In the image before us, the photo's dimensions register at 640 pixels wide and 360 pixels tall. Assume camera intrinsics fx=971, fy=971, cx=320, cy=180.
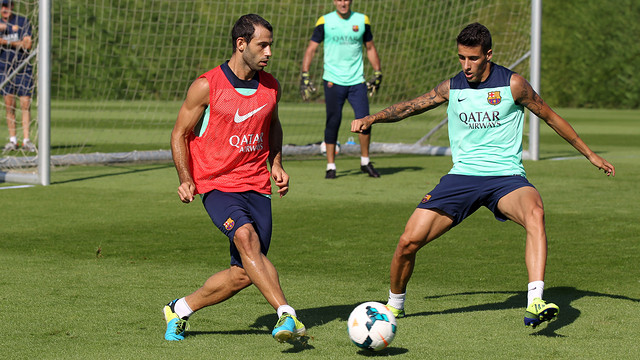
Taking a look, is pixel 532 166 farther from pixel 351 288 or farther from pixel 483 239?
pixel 351 288

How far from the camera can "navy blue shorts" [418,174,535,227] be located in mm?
5660

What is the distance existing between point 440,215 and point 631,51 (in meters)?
35.0

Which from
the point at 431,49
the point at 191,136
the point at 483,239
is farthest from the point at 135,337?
the point at 431,49

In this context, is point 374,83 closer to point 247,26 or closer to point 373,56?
point 373,56

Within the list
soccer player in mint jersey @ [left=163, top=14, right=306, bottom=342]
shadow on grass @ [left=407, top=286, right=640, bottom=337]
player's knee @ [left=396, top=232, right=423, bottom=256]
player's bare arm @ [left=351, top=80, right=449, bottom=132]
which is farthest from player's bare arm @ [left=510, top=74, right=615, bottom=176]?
soccer player in mint jersey @ [left=163, top=14, right=306, bottom=342]

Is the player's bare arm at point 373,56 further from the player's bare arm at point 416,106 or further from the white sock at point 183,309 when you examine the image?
the white sock at point 183,309

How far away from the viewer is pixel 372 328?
190 inches

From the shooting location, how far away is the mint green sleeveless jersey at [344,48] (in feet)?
42.5

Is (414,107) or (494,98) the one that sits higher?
(494,98)

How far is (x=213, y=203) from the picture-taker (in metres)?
5.20

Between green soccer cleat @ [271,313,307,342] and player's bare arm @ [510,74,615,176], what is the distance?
77.7 inches

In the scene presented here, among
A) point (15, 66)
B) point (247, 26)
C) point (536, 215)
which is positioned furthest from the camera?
point (15, 66)

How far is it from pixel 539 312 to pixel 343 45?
8503 mm

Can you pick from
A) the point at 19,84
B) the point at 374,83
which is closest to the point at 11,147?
the point at 19,84
